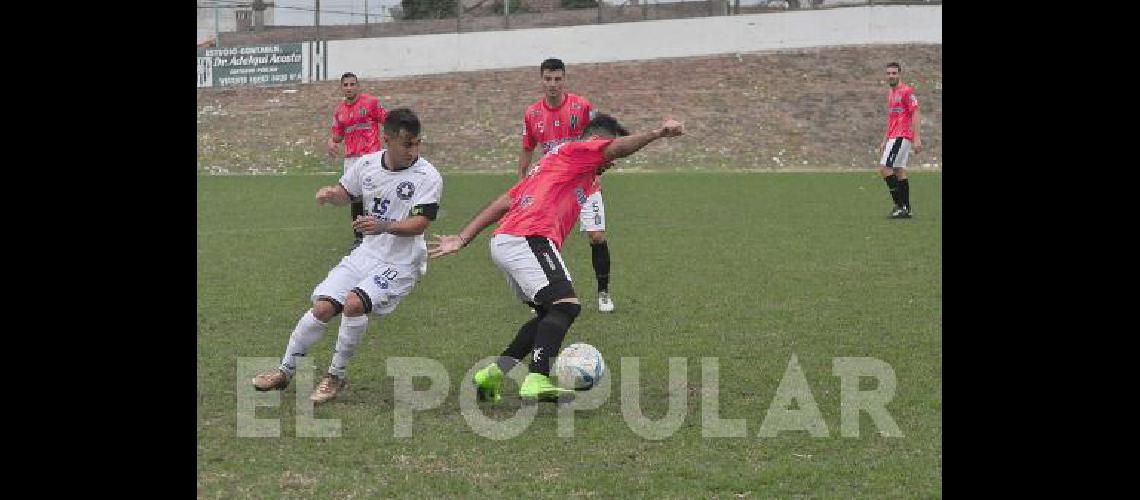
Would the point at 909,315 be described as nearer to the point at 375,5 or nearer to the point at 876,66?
the point at 876,66

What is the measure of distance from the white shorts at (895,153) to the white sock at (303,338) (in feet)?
44.2

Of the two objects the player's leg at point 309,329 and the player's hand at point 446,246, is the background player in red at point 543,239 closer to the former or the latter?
the player's hand at point 446,246

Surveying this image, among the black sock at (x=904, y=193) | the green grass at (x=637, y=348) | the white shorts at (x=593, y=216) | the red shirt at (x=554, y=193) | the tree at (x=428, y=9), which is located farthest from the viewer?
the tree at (x=428, y=9)

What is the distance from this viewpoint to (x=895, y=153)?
19.6 m

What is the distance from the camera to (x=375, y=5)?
141 feet

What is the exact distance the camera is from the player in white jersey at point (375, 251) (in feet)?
25.1

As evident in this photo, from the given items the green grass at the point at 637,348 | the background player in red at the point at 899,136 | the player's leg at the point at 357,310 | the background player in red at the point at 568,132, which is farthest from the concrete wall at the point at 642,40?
the player's leg at the point at 357,310

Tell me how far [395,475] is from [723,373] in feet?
9.40

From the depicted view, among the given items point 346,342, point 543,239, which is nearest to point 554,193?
point 543,239

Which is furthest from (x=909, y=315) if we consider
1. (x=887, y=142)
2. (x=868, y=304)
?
(x=887, y=142)

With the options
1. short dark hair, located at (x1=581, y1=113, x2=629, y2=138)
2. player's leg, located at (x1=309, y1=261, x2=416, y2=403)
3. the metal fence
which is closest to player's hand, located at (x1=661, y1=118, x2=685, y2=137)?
short dark hair, located at (x1=581, y1=113, x2=629, y2=138)

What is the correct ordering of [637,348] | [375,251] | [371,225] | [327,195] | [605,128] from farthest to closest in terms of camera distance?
[637,348]
[605,128]
[375,251]
[327,195]
[371,225]

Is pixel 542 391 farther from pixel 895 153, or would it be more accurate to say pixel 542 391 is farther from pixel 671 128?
pixel 895 153

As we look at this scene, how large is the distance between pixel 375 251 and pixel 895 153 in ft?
43.5
